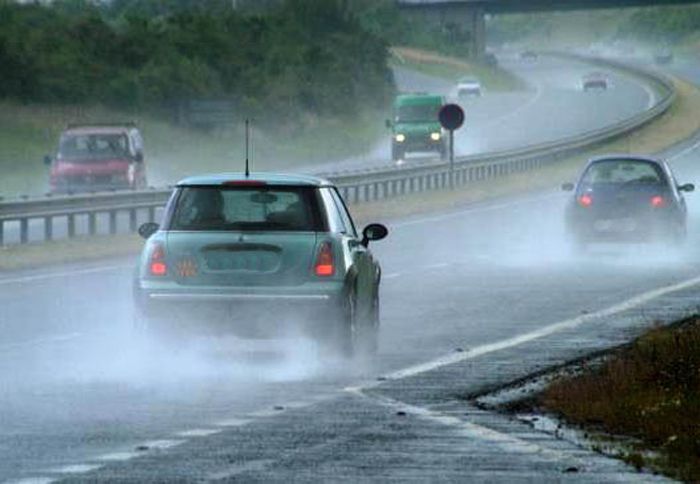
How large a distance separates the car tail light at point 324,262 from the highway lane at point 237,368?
22.6 inches

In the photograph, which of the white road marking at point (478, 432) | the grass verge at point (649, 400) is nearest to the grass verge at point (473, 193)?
the grass verge at point (649, 400)

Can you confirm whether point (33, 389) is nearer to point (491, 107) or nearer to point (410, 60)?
point (491, 107)

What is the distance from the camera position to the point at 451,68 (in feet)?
600

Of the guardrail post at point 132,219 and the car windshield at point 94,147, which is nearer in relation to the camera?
the guardrail post at point 132,219

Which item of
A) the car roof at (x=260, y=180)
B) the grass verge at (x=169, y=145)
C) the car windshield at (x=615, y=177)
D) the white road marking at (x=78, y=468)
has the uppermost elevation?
the car roof at (x=260, y=180)

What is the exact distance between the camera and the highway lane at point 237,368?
14039 mm

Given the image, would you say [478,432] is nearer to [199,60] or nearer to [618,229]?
[618,229]

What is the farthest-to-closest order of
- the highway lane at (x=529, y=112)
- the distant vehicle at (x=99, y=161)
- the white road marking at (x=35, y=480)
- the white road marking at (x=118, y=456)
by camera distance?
the highway lane at (x=529, y=112) → the distant vehicle at (x=99, y=161) → the white road marking at (x=118, y=456) → the white road marking at (x=35, y=480)

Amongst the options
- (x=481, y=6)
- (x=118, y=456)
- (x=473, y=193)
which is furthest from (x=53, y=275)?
(x=481, y=6)

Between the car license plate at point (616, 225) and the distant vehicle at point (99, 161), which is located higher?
the car license plate at point (616, 225)

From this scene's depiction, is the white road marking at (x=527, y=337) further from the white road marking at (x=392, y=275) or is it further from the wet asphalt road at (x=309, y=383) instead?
the white road marking at (x=392, y=275)

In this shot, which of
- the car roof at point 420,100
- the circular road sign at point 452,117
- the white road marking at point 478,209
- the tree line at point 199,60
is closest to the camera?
the white road marking at point 478,209

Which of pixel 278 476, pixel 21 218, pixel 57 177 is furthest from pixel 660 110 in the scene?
pixel 278 476

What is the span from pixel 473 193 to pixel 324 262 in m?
45.2
